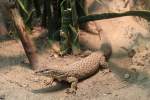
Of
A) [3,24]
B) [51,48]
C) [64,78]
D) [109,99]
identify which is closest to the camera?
[109,99]

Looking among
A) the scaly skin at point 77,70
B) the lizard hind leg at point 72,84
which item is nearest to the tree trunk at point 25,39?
the scaly skin at point 77,70

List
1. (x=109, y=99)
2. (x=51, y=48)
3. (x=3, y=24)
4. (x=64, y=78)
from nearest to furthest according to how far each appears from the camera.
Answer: (x=109, y=99) < (x=64, y=78) < (x=51, y=48) < (x=3, y=24)

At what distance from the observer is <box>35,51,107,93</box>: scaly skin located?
461 centimetres

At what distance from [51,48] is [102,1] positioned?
96cm

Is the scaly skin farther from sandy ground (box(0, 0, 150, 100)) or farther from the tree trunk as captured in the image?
the tree trunk

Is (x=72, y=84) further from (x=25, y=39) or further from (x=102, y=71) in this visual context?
(x=25, y=39)

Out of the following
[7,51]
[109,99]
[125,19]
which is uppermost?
[125,19]

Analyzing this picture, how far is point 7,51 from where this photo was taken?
5.30m

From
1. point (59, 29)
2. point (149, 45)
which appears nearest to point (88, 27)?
point (59, 29)

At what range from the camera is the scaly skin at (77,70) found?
4613mm

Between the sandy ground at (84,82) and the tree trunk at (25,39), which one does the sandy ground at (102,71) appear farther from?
the tree trunk at (25,39)

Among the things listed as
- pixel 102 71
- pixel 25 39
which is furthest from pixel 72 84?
pixel 25 39

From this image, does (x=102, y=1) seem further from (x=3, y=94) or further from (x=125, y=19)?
(x=3, y=94)

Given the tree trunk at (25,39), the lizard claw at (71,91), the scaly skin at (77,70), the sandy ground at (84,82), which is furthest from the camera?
the tree trunk at (25,39)
